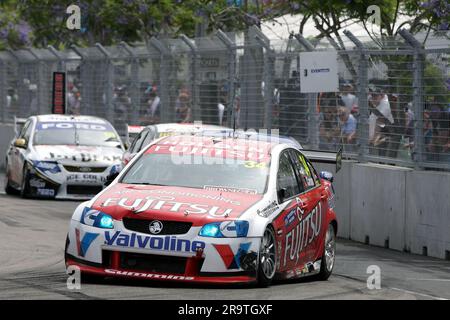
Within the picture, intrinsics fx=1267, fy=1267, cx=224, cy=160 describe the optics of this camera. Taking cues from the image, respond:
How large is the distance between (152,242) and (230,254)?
25.1 inches

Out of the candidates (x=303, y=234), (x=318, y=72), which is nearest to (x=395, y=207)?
(x=318, y=72)

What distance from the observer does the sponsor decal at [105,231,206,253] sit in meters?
10.2

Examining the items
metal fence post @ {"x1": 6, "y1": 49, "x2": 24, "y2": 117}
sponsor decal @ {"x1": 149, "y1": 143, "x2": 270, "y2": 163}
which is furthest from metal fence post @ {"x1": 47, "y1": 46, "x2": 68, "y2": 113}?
sponsor decal @ {"x1": 149, "y1": 143, "x2": 270, "y2": 163}

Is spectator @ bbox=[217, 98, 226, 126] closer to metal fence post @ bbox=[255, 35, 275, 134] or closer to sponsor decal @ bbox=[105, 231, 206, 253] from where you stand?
metal fence post @ bbox=[255, 35, 275, 134]

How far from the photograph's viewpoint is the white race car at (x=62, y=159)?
69.4 ft

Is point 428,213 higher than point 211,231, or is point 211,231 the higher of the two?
point 211,231

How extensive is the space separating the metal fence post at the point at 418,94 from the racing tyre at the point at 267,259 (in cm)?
569

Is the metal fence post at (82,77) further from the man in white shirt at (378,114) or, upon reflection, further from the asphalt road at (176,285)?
the man in white shirt at (378,114)

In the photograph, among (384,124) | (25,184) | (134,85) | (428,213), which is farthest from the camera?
(134,85)

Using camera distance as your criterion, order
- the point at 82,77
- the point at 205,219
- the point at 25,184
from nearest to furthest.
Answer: the point at 205,219 < the point at 25,184 < the point at 82,77

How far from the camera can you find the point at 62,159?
21.3 meters

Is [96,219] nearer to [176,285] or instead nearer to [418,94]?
[176,285]

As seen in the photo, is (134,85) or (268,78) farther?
(134,85)
